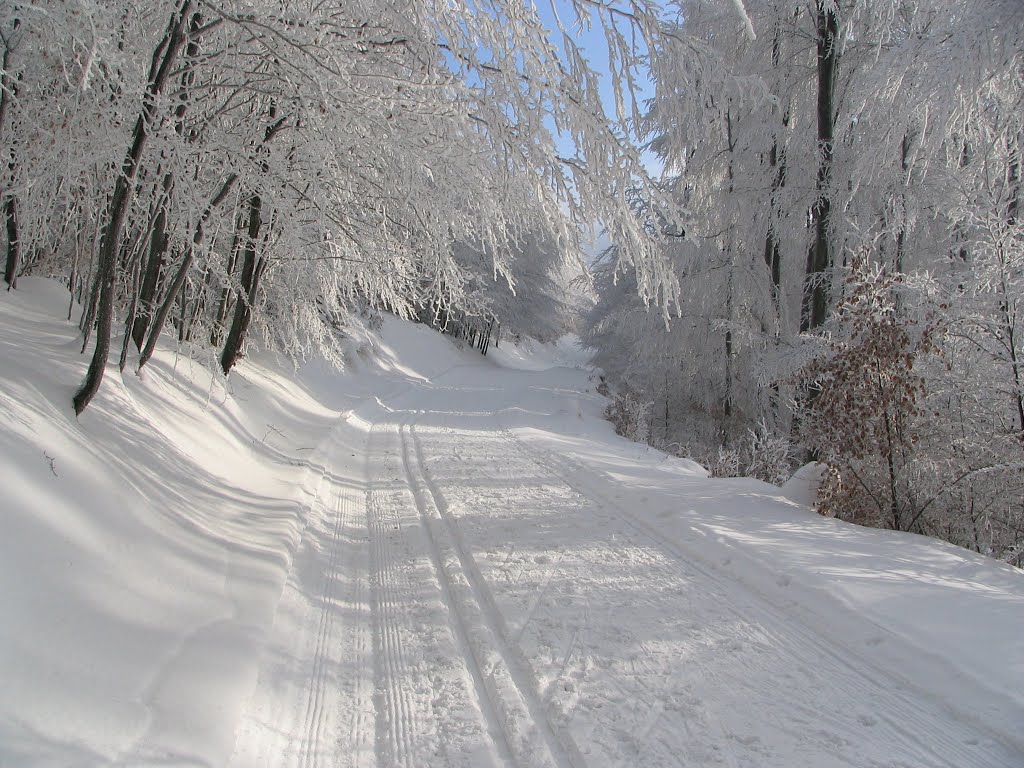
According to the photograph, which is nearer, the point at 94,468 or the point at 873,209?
the point at 94,468

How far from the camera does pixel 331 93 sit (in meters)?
3.94

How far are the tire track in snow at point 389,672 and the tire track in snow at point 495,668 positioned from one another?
0.35 meters

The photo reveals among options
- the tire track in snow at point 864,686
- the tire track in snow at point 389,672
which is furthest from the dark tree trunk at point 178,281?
the tire track in snow at point 864,686

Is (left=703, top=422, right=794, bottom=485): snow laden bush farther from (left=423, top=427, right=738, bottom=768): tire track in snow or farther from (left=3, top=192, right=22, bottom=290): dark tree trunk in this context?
(left=3, top=192, right=22, bottom=290): dark tree trunk

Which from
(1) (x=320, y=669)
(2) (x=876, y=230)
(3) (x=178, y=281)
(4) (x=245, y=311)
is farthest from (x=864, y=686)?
(4) (x=245, y=311)

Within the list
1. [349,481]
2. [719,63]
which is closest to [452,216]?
[719,63]

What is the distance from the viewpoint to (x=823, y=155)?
9.40 meters

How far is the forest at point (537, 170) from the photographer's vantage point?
138 inches

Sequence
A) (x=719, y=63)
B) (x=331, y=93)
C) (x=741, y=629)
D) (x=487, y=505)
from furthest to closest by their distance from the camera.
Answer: (x=487, y=505) → (x=331, y=93) → (x=741, y=629) → (x=719, y=63)

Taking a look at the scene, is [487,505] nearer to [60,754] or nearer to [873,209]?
[60,754]

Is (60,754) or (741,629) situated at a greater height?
(741,629)

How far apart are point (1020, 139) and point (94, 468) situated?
8.21 m

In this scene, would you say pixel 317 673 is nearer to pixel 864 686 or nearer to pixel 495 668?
pixel 495 668

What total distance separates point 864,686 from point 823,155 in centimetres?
881
